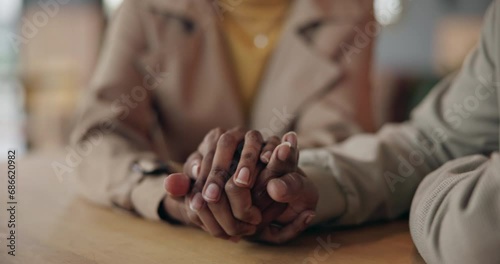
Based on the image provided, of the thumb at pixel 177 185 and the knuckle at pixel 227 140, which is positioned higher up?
the knuckle at pixel 227 140

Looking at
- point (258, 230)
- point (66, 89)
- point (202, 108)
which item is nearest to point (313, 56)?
point (202, 108)

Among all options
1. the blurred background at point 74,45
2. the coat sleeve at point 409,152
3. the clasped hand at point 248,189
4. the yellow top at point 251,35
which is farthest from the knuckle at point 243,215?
the blurred background at point 74,45

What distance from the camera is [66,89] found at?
4312 millimetres

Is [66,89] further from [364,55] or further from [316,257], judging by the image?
[316,257]

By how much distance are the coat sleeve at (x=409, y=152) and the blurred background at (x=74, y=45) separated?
10.7ft

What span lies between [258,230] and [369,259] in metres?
0.12

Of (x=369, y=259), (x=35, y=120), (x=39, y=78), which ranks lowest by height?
(x=369, y=259)

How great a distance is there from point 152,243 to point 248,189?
0.13 m

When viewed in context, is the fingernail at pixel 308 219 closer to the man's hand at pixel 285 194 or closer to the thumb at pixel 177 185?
the man's hand at pixel 285 194

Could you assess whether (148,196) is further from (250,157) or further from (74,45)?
(74,45)

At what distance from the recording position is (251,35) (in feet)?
3.63

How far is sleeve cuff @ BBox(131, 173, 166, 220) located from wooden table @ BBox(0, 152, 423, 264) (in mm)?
12

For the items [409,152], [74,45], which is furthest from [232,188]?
[74,45]

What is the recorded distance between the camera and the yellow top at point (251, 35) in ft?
3.56
